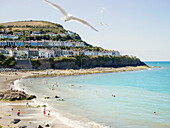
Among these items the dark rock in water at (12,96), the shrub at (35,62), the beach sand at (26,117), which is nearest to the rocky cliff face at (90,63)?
the shrub at (35,62)

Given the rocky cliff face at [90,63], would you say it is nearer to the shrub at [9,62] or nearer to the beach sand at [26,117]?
the shrub at [9,62]

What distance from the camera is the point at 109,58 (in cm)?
10825

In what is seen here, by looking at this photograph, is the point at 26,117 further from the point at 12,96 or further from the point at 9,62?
the point at 9,62

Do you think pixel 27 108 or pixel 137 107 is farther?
pixel 137 107

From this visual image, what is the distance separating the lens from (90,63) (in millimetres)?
99312

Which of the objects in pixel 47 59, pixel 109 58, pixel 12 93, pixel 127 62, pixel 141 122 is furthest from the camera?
pixel 127 62

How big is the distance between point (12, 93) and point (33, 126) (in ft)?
41.6

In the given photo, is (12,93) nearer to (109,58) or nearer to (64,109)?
(64,109)

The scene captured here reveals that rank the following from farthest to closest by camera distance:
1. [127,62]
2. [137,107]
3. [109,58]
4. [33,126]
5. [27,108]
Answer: [127,62], [109,58], [137,107], [27,108], [33,126]

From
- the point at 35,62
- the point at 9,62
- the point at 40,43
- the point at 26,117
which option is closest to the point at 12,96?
the point at 26,117

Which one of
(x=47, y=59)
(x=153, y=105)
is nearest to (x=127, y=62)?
(x=47, y=59)

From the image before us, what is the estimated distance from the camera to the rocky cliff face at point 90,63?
276 ft

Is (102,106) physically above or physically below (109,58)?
below

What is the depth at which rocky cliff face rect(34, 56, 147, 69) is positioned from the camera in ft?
276
